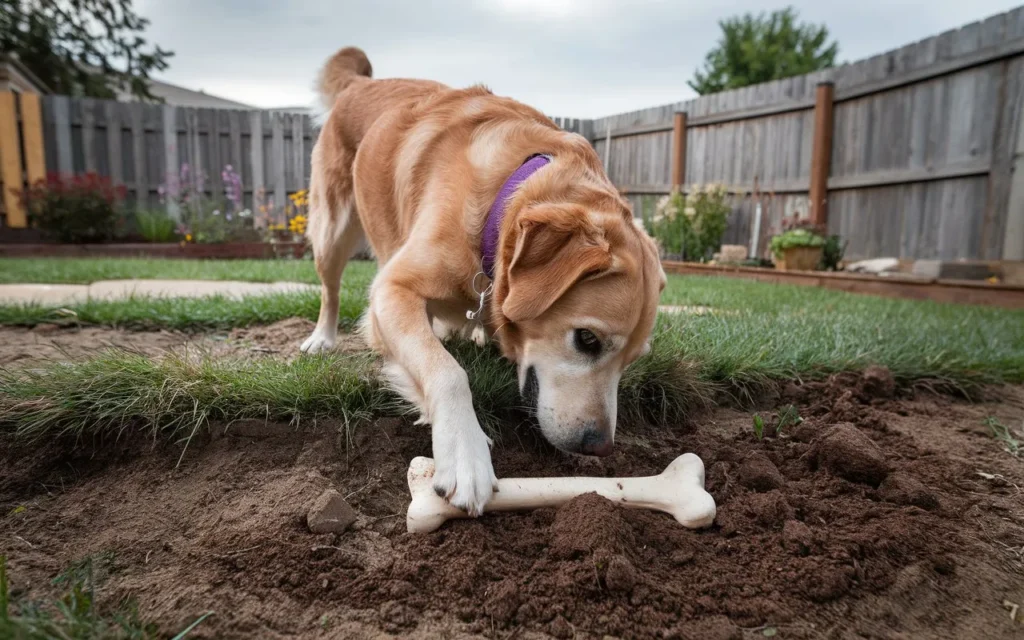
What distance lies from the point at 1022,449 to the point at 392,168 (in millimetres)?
2940

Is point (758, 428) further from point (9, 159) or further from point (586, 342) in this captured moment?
point (9, 159)

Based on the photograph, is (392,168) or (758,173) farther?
(758,173)

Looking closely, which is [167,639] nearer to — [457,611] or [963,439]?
[457,611]

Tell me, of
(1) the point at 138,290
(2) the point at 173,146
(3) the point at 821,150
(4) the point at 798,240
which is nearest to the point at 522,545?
(1) the point at 138,290

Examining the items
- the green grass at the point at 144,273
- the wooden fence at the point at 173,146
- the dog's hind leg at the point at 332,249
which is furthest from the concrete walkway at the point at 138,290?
the wooden fence at the point at 173,146

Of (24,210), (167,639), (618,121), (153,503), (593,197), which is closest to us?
(167,639)

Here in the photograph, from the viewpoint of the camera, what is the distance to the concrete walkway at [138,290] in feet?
14.5

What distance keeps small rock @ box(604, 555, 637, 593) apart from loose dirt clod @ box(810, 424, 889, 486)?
970 mm

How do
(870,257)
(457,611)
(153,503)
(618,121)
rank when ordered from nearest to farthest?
(457,611)
(153,503)
(870,257)
(618,121)

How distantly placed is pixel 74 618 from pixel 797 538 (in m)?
1.58

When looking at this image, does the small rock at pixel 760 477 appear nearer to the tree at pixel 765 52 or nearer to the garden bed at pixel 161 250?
the garden bed at pixel 161 250

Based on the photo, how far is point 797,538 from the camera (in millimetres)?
1552

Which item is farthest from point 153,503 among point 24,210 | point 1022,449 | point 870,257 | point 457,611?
point 24,210

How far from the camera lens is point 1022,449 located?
2.35 m
